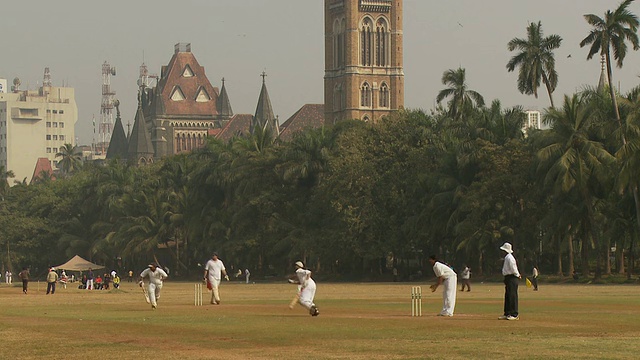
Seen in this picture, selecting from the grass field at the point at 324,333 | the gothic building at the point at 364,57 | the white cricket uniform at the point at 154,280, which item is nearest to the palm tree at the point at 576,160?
the grass field at the point at 324,333

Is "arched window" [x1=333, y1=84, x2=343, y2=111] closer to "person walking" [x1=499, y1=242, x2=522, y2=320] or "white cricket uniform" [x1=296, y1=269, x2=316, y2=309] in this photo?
"white cricket uniform" [x1=296, y1=269, x2=316, y2=309]

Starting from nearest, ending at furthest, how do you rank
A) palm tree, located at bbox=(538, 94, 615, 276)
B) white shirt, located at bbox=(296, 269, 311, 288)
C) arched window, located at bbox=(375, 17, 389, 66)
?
1. white shirt, located at bbox=(296, 269, 311, 288)
2. palm tree, located at bbox=(538, 94, 615, 276)
3. arched window, located at bbox=(375, 17, 389, 66)

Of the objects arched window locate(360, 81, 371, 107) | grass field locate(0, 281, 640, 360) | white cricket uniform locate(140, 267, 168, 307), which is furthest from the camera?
arched window locate(360, 81, 371, 107)

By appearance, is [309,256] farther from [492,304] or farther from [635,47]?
[492,304]

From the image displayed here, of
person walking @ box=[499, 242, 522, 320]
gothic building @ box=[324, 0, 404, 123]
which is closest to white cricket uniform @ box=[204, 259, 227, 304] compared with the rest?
person walking @ box=[499, 242, 522, 320]

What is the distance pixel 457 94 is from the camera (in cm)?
9581

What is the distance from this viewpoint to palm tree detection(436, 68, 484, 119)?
95.1m

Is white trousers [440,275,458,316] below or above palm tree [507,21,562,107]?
below

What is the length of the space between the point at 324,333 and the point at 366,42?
154960mm

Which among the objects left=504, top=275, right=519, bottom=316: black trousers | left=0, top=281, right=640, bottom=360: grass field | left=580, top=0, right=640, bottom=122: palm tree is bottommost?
left=0, top=281, right=640, bottom=360: grass field

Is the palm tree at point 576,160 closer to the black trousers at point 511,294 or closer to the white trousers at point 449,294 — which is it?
the white trousers at point 449,294

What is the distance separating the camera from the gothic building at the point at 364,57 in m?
178

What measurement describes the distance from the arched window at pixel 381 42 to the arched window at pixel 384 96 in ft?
10.8

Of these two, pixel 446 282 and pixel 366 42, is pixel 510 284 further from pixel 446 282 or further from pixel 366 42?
pixel 366 42
